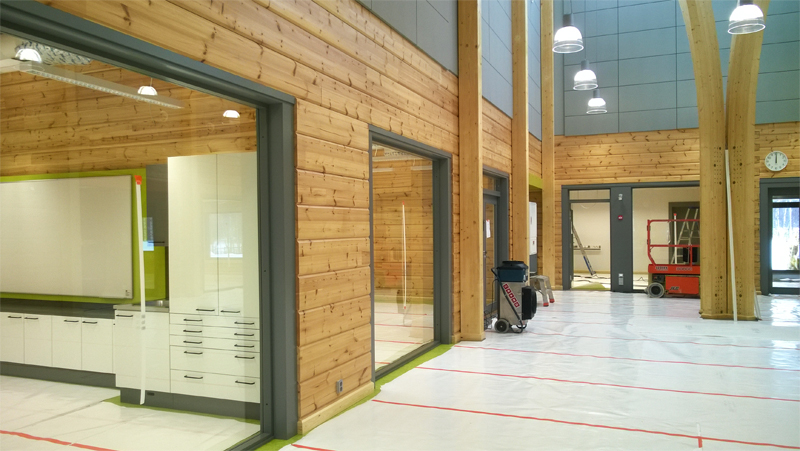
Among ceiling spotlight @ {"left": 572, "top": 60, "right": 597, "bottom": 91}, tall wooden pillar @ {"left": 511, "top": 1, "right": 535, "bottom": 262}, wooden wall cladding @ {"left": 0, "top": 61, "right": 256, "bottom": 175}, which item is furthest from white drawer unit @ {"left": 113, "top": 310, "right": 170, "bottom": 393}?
ceiling spotlight @ {"left": 572, "top": 60, "right": 597, "bottom": 91}

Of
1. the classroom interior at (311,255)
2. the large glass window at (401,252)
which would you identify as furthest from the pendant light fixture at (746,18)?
the large glass window at (401,252)

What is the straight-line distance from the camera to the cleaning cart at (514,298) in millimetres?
7625

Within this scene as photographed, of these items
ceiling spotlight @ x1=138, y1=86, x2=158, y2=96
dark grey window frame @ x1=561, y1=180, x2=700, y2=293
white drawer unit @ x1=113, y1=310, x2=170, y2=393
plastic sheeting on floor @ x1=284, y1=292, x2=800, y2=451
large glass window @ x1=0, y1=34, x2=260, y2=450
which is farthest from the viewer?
dark grey window frame @ x1=561, y1=180, x2=700, y2=293

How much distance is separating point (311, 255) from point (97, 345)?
1651 millimetres

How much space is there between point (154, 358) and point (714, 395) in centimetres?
434

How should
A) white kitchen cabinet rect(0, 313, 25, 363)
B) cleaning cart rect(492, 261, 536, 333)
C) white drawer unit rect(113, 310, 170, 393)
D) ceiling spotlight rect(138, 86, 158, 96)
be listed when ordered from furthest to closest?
cleaning cart rect(492, 261, 536, 333)
ceiling spotlight rect(138, 86, 158, 96)
white drawer unit rect(113, 310, 170, 393)
white kitchen cabinet rect(0, 313, 25, 363)

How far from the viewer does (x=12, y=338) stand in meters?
2.19

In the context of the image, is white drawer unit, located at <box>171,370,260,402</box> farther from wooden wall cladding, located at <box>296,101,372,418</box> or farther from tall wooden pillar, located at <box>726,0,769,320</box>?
tall wooden pillar, located at <box>726,0,769,320</box>

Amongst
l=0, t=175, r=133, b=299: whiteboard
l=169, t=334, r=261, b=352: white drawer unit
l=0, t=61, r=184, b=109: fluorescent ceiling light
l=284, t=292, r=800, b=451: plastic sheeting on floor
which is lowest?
l=284, t=292, r=800, b=451: plastic sheeting on floor

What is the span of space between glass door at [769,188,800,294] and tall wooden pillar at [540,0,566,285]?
4.27 meters

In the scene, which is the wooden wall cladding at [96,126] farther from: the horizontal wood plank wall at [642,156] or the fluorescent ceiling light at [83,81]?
the horizontal wood plank wall at [642,156]

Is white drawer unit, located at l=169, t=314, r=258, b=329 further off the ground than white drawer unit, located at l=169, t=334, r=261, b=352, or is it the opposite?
white drawer unit, located at l=169, t=314, r=258, b=329

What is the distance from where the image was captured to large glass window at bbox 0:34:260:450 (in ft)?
7.43

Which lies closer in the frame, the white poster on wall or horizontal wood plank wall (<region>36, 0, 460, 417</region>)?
horizontal wood plank wall (<region>36, 0, 460, 417</region>)
